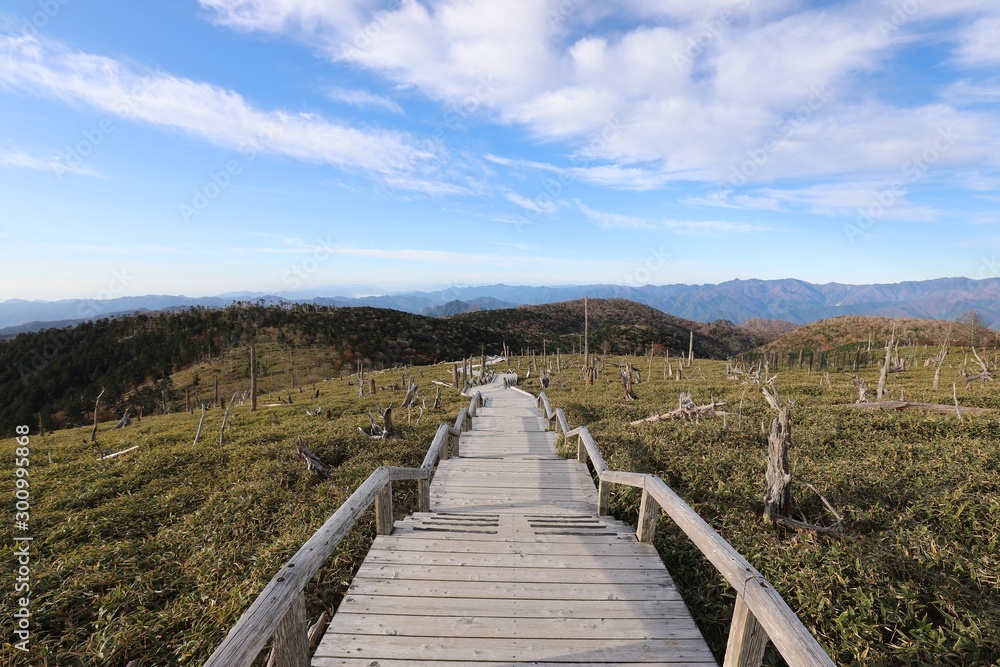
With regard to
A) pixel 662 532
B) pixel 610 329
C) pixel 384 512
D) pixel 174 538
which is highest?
pixel 384 512

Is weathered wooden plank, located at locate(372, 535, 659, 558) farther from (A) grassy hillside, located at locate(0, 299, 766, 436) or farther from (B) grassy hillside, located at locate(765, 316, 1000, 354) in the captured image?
(B) grassy hillside, located at locate(765, 316, 1000, 354)

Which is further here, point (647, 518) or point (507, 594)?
point (647, 518)

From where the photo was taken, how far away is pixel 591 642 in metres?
3.35

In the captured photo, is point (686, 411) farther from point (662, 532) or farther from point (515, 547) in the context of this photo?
point (515, 547)

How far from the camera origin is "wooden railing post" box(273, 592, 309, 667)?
9.39ft

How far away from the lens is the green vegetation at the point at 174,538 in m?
4.68

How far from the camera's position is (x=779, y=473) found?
6.66m

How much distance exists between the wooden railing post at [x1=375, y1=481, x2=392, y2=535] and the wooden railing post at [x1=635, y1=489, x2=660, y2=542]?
3170 millimetres

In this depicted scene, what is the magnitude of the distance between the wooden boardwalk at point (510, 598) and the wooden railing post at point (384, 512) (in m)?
0.10

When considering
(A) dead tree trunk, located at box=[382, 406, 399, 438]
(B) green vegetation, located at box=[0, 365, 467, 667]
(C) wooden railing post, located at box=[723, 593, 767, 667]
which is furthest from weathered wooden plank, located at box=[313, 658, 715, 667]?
(A) dead tree trunk, located at box=[382, 406, 399, 438]

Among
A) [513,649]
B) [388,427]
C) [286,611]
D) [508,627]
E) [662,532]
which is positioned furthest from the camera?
[388,427]

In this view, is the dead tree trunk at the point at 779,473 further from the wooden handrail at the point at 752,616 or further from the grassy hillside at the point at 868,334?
the grassy hillside at the point at 868,334

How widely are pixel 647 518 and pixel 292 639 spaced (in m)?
3.97
